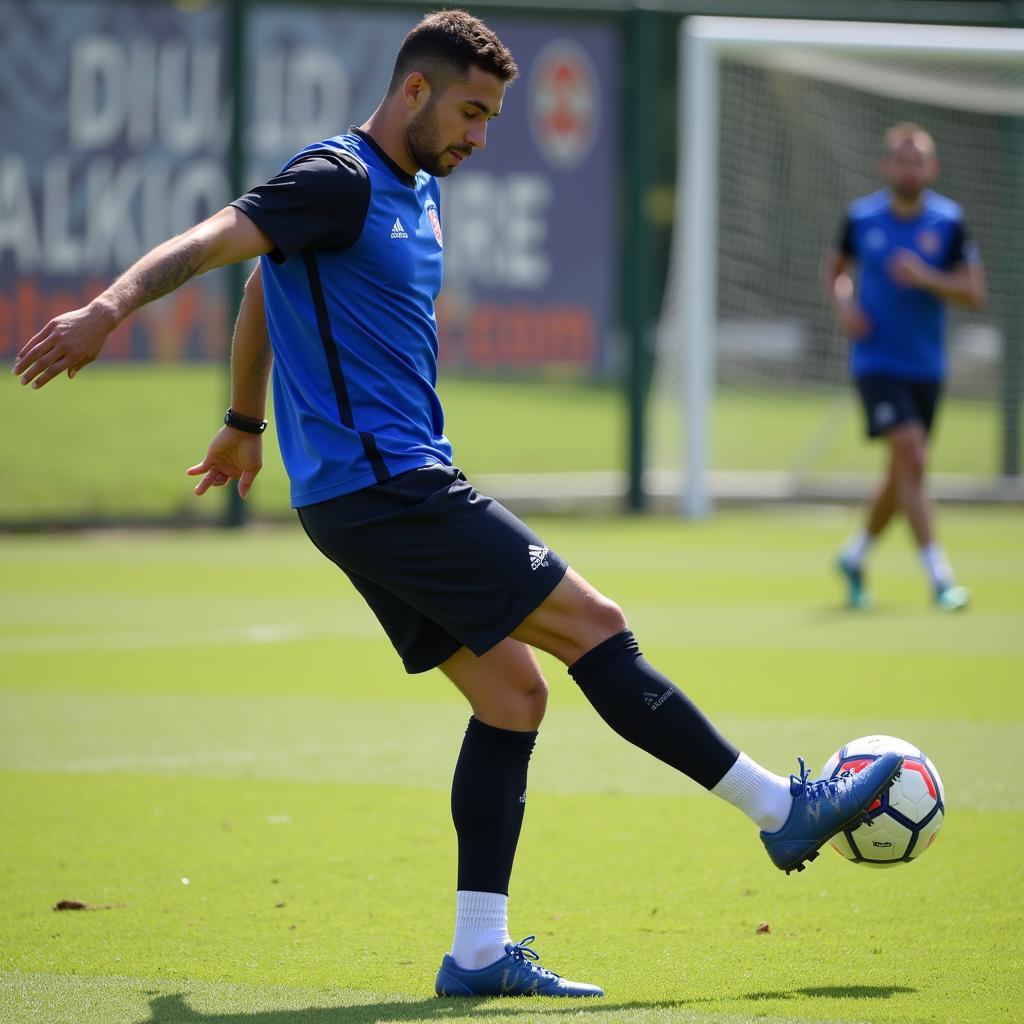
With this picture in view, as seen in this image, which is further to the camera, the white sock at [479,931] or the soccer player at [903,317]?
the soccer player at [903,317]

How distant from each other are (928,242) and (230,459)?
24.4 ft

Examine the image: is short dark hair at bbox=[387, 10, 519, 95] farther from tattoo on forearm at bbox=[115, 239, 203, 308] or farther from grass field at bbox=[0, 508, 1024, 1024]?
grass field at bbox=[0, 508, 1024, 1024]

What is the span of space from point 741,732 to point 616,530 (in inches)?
341

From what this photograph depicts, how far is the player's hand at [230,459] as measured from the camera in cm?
441

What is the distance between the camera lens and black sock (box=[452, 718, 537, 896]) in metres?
4.01

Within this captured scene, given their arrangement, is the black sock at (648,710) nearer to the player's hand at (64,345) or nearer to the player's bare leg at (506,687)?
the player's bare leg at (506,687)

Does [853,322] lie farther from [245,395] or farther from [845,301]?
[245,395]

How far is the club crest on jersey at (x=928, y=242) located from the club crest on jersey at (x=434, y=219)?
7.33 m

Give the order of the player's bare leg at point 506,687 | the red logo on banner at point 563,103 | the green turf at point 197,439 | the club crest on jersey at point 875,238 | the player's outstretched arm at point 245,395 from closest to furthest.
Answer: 1. the player's bare leg at point 506,687
2. the player's outstretched arm at point 245,395
3. the club crest on jersey at point 875,238
4. the green turf at point 197,439
5. the red logo on banner at point 563,103

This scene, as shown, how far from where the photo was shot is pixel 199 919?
451 cm

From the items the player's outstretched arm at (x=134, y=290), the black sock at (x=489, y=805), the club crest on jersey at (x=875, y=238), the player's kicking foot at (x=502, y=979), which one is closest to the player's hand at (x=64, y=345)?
the player's outstretched arm at (x=134, y=290)

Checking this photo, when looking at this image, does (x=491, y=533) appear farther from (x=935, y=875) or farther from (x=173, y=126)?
(x=173, y=126)

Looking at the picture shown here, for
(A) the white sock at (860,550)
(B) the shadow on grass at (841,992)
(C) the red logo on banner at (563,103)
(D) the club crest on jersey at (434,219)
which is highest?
(C) the red logo on banner at (563,103)

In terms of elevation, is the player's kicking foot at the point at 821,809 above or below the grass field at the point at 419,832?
above
